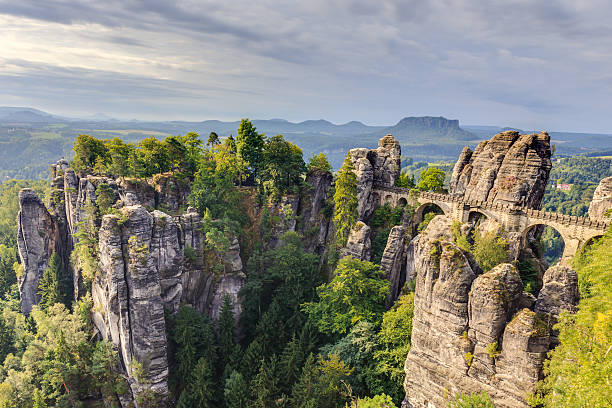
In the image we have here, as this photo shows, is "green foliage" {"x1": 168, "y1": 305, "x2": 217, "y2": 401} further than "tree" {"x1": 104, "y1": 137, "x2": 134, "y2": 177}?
No

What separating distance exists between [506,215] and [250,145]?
3971 cm

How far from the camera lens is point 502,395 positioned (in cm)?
1997

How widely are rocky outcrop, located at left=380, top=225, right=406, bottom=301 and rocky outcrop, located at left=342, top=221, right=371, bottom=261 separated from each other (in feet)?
12.2

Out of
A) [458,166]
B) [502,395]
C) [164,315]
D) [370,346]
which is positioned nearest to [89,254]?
[164,315]

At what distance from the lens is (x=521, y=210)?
4472 centimetres

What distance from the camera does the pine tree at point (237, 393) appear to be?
107 feet

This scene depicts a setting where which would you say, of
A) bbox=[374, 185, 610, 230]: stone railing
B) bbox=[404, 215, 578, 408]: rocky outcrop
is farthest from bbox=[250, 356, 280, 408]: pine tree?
bbox=[374, 185, 610, 230]: stone railing

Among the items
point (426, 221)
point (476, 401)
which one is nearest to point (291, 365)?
point (476, 401)

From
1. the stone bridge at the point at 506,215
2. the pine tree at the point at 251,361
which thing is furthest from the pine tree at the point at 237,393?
the stone bridge at the point at 506,215

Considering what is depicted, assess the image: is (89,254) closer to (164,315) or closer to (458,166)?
(164,315)

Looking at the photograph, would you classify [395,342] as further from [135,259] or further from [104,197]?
[104,197]

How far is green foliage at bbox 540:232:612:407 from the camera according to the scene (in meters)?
13.9

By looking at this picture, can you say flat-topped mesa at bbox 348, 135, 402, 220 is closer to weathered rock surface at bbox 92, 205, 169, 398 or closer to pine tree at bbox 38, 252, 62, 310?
weathered rock surface at bbox 92, 205, 169, 398

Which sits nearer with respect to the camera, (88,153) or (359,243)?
(359,243)
